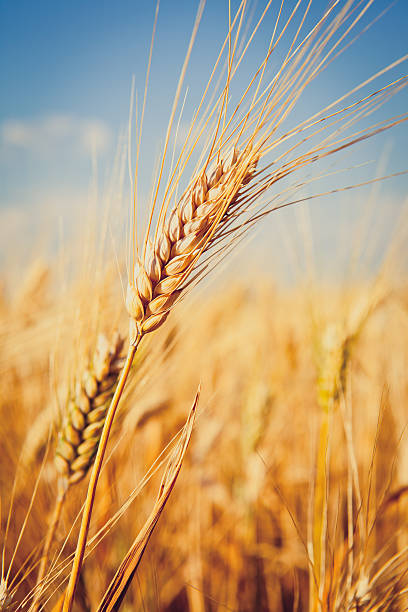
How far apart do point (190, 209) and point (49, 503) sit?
2.91ft

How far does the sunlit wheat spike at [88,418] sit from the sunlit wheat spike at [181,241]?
205 millimetres

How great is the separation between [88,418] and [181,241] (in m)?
0.39

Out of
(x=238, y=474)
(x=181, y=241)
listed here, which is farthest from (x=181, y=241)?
(x=238, y=474)

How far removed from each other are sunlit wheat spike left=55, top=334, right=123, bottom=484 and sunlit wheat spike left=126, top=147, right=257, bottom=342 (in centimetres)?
21

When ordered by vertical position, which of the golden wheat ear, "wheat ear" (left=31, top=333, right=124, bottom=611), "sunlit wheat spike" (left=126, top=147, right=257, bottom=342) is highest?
"sunlit wheat spike" (left=126, top=147, right=257, bottom=342)

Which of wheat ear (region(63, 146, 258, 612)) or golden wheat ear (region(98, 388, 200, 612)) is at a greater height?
wheat ear (region(63, 146, 258, 612))

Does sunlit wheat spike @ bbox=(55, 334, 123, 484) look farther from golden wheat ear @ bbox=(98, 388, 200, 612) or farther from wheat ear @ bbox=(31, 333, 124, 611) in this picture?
golden wheat ear @ bbox=(98, 388, 200, 612)

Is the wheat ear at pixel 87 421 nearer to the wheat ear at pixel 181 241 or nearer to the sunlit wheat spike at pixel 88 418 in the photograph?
the sunlit wheat spike at pixel 88 418

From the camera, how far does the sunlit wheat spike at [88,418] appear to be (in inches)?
27.7

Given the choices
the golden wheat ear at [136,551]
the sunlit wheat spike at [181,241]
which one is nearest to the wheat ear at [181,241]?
the sunlit wheat spike at [181,241]

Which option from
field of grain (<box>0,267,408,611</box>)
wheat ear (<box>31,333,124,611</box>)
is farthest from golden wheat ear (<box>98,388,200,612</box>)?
wheat ear (<box>31,333,124,611</box>)

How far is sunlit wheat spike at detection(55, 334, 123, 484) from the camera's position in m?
0.70

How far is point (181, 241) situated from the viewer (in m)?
0.56

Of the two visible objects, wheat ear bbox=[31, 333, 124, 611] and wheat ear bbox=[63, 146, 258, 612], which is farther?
wheat ear bbox=[31, 333, 124, 611]
